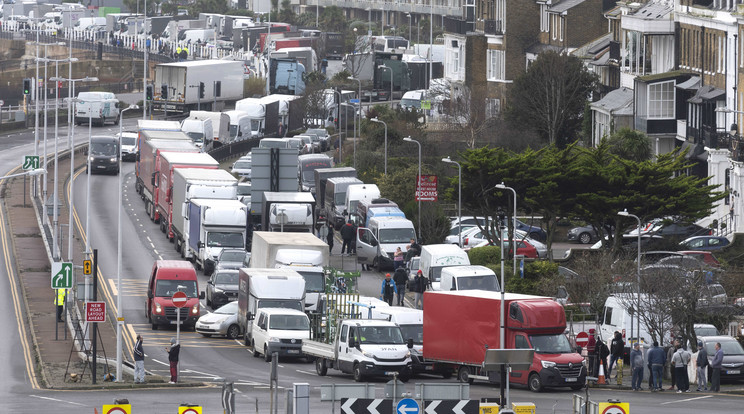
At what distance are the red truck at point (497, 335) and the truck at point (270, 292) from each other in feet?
25.1

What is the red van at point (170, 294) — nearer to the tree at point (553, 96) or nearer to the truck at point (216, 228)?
the truck at point (216, 228)

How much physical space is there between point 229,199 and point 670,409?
32.1 metres

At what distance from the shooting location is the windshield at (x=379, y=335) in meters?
40.2

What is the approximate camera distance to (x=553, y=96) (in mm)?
88438

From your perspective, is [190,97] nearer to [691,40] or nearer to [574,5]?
[574,5]

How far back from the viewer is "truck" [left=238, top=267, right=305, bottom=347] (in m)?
46.7

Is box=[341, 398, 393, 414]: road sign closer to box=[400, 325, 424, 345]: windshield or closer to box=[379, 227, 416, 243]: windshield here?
box=[400, 325, 424, 345]: windshield

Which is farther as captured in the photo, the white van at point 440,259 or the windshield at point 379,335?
the white van at point 440,259

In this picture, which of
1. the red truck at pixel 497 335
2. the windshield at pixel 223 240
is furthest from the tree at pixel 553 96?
the red truck at pixel 497 335

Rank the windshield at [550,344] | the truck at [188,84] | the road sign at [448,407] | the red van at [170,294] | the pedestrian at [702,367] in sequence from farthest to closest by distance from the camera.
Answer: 1. the truck at [188,84]
2. the red van at [170,294]
3. the pedestrian at [702,367]
4. the windshield at [550,344]
5. the road sign at [448,407]

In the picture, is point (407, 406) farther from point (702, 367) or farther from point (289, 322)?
point (289, 322)

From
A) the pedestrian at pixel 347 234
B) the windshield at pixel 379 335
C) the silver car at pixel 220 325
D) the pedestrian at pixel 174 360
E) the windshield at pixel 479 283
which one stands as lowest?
the silver car at pixel 220 325

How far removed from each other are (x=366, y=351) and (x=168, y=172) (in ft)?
99.1

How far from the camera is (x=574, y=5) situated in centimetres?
10038
